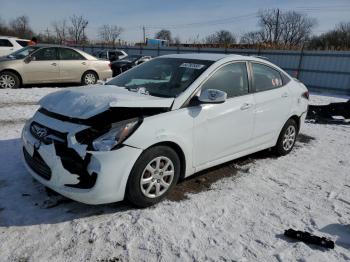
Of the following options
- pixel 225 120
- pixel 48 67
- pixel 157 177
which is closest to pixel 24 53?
pixel 48 67

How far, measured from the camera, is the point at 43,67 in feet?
38.2

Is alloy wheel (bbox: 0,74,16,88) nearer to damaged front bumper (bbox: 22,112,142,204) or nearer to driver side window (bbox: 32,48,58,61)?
driver side window (bbox: 32,48,58,61)

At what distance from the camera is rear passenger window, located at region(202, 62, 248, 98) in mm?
4340

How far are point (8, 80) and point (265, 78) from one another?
901 centimetres

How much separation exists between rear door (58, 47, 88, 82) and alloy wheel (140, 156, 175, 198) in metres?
9.46

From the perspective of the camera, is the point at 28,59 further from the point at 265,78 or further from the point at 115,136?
the point at 115,136

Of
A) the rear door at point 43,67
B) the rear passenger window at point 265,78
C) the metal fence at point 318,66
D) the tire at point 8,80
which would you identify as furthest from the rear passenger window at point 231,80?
the metal fence at point 318,66

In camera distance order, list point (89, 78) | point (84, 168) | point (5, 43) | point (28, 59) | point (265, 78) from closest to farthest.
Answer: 1. point (84, 168)
2. point (265, 78)
3. point (28, 59)
4. point (89, 78)
5. point (5, 43)

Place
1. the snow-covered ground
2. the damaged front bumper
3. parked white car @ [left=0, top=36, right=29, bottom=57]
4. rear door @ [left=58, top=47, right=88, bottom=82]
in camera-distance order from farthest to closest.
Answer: parked white car @ [left=0, top=36, right=29, bottom=57] → rear door @ [left=58, top=47, right=88, bottom=82] → the damaged front bumper → the snow-covered ground

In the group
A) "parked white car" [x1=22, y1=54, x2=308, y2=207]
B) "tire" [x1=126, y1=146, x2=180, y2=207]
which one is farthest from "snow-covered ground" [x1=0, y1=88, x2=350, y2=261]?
"parked white car" [x1=22, y1=54, x2=308, y2=207]

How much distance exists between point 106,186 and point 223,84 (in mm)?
2075

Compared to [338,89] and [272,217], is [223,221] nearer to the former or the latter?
[272,217]

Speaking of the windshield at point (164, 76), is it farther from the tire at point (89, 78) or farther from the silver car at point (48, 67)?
the tire at point (89, 78)

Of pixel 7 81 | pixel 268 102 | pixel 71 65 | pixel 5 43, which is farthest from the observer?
pixel 5 43
